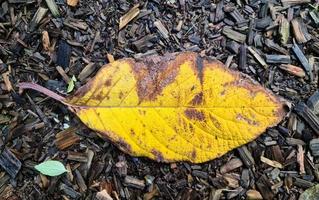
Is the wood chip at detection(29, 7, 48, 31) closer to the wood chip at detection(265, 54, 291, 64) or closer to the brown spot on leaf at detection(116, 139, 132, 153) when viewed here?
the brown spot on leaf at detection(116, 139, 132, 153)

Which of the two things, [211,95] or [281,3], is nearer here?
[211,95]

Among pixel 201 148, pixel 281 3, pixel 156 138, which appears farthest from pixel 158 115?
pixel 281 3

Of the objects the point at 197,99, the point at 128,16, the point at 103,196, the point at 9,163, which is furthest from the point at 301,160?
the point at 9,163

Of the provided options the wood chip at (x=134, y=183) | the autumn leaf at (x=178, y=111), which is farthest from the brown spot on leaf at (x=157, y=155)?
the wood chip at (x=134, y=183)

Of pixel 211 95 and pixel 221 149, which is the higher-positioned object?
pixel 211 95

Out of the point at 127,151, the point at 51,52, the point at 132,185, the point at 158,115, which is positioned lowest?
the point at 132,185

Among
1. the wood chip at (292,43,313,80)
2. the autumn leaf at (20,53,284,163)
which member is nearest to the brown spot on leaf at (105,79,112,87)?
the autumn leaf at (20,53,284,163)

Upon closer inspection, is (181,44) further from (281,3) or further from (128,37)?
(281,3)

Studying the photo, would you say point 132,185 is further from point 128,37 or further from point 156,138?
point 128,37
